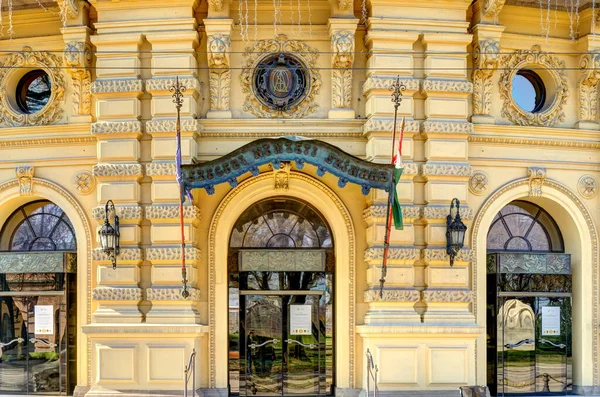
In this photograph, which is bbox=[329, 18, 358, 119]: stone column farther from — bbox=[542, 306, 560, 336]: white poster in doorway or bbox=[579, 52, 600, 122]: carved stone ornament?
bbox=[542, 306, 560, 336]: white poster in doorway

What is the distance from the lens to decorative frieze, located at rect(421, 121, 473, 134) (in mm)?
Result: 14391

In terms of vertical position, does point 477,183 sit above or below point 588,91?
below

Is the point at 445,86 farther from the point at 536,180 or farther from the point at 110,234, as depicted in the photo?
the point at 110,234

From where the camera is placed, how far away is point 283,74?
48.9 feet

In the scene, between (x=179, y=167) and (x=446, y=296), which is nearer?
(x=179, y=167)

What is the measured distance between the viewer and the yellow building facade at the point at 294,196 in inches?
558

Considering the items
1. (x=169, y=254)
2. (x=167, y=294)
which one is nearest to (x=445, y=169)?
(x=169, y=254)

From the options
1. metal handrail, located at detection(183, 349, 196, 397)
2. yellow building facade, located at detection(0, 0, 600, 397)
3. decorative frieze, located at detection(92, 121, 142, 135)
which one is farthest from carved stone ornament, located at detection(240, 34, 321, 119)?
metal handrail, located at detection(183, 349, 196, 397)

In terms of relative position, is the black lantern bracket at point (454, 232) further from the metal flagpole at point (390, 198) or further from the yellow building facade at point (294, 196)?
the metal flagpole at point (390, 198)

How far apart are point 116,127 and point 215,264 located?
355 cm

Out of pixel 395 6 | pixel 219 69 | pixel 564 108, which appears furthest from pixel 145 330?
pixel 564 108

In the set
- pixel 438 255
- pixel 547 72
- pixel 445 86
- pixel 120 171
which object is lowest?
pixel 438 255

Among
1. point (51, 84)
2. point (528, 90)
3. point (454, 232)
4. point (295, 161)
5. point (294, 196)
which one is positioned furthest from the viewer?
point (528, 90)

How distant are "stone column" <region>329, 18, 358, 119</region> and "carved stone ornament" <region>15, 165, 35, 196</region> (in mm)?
6789
